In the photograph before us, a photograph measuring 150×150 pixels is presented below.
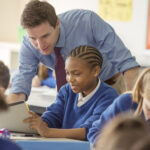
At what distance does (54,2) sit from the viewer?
3.22m

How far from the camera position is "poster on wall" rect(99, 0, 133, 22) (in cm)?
269

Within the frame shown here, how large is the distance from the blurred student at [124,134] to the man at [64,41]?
102 centimetres

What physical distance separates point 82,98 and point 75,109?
0.17ft

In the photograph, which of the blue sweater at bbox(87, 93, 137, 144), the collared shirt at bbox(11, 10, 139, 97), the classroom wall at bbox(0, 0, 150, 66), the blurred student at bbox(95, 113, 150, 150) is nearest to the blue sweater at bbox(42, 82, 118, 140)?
the blue sweater at bbox(87, 93, 137, 144)

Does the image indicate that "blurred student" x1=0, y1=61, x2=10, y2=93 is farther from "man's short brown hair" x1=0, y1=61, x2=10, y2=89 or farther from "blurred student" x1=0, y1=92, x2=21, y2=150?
"blurred student" x1=0, y1=92, x2=21, y2=150

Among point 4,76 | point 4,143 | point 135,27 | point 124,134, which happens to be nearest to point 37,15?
point 4,76

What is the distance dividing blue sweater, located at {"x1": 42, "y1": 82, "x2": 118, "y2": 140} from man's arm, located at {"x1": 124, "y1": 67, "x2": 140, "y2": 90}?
0.38 feet

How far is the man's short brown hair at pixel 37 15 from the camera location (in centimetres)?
158

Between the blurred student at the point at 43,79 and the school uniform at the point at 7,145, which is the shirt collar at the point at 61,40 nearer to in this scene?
the school uniform at the point at 7,145

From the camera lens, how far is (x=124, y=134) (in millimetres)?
557

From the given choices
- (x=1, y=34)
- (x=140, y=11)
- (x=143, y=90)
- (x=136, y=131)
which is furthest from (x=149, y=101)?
(x=1, y=34)

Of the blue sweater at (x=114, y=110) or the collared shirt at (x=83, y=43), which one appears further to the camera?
the collared shirt at (x=83, y=43)

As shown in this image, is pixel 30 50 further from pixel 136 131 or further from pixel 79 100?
pixel 136 131

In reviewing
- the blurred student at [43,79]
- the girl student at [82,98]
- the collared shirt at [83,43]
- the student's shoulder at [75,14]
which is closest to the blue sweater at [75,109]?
the girl student at [82,98]
